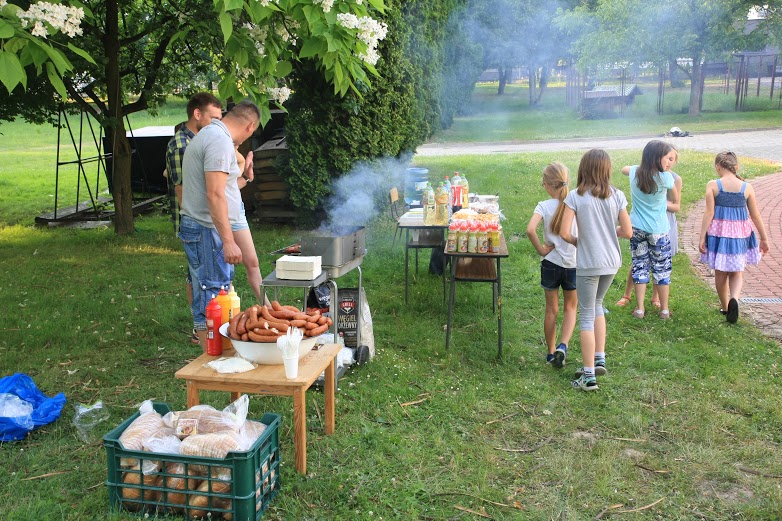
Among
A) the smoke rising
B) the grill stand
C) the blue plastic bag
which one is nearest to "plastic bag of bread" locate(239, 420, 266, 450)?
the grill stand

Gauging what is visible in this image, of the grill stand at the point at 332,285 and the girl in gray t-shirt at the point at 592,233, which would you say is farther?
the girl in gray t-shirt at the point at 592,233

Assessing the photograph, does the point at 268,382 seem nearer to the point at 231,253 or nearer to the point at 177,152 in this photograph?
the point at 231,253

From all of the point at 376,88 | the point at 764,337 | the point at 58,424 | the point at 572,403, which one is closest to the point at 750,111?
the point at 376,88

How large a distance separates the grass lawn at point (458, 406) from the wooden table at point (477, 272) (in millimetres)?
262

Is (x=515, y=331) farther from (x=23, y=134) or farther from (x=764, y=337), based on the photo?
(x=23, y=134)

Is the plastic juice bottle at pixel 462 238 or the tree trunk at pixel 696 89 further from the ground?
the tree trunk at pixel 696 89

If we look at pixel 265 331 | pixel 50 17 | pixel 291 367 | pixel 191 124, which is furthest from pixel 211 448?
pixel 191 124

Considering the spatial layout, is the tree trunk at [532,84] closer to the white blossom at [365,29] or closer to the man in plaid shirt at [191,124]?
the man in plaid shirt at [191,124]

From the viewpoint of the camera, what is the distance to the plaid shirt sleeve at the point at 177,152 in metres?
6.41

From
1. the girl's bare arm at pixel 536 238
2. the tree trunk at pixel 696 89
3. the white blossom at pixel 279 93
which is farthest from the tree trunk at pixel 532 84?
the girl's bare arm at pixel 536 238

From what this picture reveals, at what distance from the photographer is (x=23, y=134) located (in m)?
28.5

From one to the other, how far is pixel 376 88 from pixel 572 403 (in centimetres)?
649

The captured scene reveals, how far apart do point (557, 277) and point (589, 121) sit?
2442 centimetres

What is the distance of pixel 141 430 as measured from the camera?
11.4 feet
